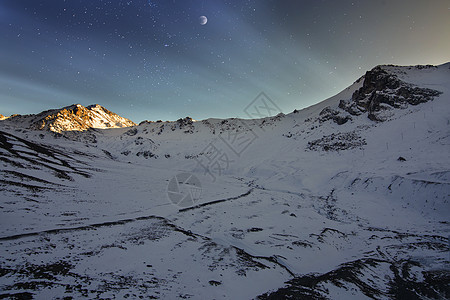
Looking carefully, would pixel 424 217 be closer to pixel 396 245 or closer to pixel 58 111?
pixel 396 245

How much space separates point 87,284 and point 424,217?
634 inches

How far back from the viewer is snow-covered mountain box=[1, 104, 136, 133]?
76.9 meters

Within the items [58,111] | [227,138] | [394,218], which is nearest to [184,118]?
[227,138]

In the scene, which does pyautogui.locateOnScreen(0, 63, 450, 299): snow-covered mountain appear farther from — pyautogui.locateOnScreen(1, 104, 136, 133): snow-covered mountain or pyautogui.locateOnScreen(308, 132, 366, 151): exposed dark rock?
pyautogui.locateOnScreen(1, 104, 136, 133): snow-covered mountain

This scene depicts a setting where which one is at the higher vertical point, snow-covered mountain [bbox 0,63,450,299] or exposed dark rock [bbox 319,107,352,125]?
exposed dark rock [bbox 319,107,352,125]

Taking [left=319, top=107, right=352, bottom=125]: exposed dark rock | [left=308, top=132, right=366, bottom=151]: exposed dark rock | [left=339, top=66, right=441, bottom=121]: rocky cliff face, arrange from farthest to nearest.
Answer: [left=319, top=107, right=352, bottom=125]: exposed dark rock < [left=339, top=66, right=441, bottom=121]: rocky cliff face < [left=308, top=132, right=366, bottom=151]: exposed dark rock

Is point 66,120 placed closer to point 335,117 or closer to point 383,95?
point 335,117

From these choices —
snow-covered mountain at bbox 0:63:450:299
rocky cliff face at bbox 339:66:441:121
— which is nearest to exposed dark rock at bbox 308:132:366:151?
snow-covered mountain at bbox 0:63:450:299

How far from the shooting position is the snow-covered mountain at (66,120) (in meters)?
76.9

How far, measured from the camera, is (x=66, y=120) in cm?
8250

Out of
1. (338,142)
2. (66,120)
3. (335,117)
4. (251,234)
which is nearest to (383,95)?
(335,117)

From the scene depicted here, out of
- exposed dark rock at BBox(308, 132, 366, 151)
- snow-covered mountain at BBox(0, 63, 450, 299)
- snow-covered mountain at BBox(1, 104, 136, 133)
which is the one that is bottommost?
snow-covered mountain at BBox(0, 63, 450, 299)

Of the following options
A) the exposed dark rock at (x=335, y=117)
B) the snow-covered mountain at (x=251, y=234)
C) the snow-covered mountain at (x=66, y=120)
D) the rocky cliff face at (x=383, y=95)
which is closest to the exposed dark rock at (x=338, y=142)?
the snow-covered mountain at (x=251, y=234)

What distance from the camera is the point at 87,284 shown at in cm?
376
